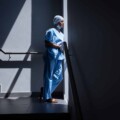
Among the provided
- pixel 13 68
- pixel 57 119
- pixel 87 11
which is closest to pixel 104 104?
pixel 87 11

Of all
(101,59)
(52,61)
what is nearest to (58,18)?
(52,61)

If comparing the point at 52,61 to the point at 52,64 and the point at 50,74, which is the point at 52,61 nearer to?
the point at 52,64

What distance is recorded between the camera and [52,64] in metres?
3.21

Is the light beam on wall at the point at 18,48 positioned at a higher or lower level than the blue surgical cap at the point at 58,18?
lower

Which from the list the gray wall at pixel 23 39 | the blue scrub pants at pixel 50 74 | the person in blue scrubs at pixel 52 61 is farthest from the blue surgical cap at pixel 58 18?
the gray wall at pixel 23 39

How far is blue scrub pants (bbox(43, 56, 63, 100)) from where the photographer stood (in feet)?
10.5

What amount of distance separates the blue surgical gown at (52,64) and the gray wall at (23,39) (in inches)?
25.5

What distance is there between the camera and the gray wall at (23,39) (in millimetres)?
3854

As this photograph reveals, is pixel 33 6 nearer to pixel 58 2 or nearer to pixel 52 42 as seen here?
pixel 58 2

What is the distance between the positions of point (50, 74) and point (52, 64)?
13cm

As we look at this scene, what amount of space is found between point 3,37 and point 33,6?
677 mm

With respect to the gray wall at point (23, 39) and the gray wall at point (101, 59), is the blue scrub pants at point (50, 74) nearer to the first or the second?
→ the gray wall at point (23, 39)

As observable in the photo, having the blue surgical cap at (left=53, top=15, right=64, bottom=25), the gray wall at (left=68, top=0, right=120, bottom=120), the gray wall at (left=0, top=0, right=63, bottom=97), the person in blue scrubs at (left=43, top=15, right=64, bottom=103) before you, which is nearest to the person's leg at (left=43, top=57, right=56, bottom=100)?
the person in blue scrubs at (left=43, top=15, right=64, bottom=103)

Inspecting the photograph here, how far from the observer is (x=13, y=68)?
3863mm
